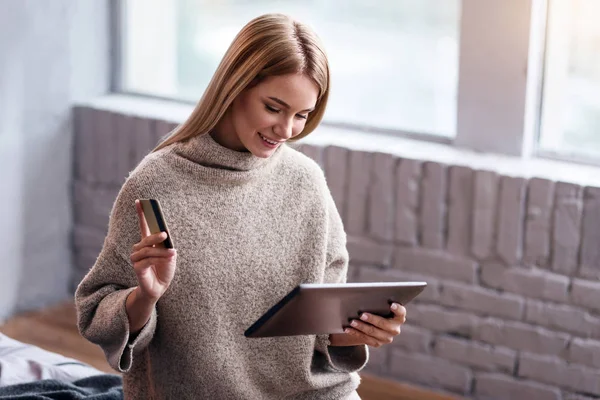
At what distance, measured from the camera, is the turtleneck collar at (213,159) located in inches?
69.2

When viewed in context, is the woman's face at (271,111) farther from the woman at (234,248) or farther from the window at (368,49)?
the window at (368,49)

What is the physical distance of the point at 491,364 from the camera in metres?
2.91

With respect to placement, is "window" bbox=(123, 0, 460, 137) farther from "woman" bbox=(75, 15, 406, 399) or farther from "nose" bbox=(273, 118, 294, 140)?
"nose" bbox=(273, 118, 294, 140)

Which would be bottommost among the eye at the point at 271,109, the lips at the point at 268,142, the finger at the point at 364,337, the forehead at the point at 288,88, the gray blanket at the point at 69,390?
the gray blanket at the point at 69,390

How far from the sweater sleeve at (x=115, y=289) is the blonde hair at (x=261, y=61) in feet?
0.65

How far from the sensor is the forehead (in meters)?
1.69

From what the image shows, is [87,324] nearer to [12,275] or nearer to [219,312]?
[219,312]

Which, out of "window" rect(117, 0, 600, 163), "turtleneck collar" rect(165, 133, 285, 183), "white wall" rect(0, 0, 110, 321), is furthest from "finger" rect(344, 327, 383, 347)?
"white wall" rect(0, 0, 110, 321)

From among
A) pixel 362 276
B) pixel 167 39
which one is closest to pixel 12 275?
pixel 167 39

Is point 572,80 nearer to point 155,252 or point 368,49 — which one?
point 368,49

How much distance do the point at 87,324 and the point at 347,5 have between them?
1740 mm

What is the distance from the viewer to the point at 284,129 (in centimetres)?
172

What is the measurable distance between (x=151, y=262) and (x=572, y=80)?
172 centimetres

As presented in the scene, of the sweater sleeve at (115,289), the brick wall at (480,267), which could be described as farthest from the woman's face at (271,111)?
the brick wall at (480,267)
